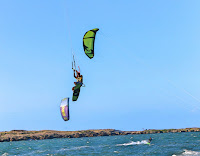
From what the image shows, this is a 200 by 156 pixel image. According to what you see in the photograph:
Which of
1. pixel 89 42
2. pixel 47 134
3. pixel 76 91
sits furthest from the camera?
pixel 47 134

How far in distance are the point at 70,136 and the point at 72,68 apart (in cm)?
11425

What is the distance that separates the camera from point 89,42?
662 inches

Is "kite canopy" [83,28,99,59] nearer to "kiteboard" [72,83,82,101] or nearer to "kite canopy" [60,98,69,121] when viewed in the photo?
"kiteboard" [72,83,82,101]

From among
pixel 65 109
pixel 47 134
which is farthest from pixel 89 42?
pixel 47 134

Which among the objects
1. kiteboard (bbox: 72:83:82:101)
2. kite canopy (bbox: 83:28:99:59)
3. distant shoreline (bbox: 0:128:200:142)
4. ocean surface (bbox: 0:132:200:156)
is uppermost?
kite canopy (bbox: 83:28:99:59)

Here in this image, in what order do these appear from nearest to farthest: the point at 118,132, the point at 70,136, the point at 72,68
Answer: the point at 72,68 < the point at 70,136 < the point at 118,132

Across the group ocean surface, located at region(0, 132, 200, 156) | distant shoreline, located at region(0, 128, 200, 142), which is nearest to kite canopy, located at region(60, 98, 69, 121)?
ocean surface, located at region(0, 132, 200, 156)

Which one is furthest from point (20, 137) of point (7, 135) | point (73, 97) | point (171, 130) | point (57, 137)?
point (73, 97)

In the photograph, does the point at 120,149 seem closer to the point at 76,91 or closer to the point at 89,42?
the point at 76,91

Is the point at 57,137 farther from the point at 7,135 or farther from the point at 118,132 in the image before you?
the point at 118,132

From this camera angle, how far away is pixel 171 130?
147m

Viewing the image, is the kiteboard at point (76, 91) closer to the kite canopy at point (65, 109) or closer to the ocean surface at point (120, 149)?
the kite canopy at point (65, 109)

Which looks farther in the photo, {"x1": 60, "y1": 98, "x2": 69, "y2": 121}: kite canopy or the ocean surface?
the ocean surface

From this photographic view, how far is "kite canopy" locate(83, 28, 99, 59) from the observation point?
16.6 meters
